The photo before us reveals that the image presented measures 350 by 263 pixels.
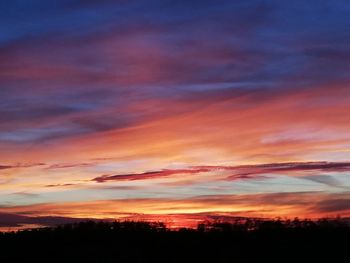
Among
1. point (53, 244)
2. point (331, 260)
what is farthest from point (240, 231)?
point (53, 244)

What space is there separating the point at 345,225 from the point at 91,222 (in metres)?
11.1

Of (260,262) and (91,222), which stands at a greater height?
(91,222)

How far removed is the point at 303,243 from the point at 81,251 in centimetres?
802

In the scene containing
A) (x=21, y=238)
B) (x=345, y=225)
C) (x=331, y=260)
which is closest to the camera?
(x=331, y=260)

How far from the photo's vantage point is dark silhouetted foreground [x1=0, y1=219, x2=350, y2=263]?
82.5 ft

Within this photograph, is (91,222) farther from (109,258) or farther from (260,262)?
(260,262)

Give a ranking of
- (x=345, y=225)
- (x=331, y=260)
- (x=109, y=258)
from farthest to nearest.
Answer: (x=345, y=225), (x=109, y=258), (x=331, y=260)

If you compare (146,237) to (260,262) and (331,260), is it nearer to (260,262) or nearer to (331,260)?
(260,262)

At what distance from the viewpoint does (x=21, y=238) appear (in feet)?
103

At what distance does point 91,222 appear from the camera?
107 feet

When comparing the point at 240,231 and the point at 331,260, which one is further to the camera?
the point at 240,231

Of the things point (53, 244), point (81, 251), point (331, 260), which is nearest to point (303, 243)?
point (331, 260)

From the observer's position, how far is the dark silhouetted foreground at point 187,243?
2514cm

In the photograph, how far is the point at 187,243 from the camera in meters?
27.4
